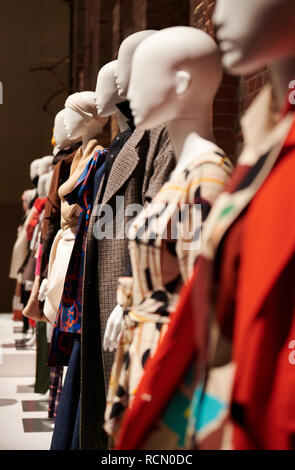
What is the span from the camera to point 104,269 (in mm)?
2797

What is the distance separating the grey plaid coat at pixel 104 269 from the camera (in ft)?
8.97

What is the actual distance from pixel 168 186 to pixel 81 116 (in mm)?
1660

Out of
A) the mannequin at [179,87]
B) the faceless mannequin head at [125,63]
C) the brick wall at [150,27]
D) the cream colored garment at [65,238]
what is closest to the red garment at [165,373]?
the mannequin at [179,87]

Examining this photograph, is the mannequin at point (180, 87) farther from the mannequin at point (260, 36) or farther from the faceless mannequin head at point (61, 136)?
the faceless mannequin head at point (61, 136)

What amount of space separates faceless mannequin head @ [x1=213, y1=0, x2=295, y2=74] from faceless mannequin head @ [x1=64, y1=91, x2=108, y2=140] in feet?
6.84

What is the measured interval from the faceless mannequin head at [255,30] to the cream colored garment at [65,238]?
2.03 m

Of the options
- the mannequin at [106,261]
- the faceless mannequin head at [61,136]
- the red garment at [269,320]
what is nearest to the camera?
the red garment at [269,320]

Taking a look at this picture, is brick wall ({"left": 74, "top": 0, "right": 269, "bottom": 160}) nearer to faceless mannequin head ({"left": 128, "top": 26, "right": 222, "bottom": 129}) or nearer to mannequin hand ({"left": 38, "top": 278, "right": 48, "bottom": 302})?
mannequin hand ({"left": 38, "top": 278, "right": 48, "bottom": 302})

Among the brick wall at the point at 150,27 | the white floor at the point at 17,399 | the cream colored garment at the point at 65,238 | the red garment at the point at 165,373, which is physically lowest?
the white floor at the point at 17,399

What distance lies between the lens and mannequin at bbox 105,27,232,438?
181cm

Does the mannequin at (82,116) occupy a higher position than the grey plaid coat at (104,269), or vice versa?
the mannequin at (82,116)

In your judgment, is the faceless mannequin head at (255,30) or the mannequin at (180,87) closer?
the faceless mannequin head at (255,30)

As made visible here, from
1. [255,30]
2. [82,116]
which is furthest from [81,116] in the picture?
[255,30]

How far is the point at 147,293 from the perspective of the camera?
6.39ft
